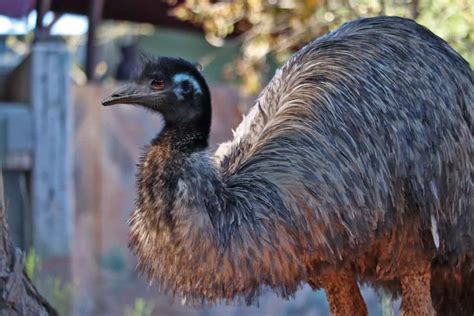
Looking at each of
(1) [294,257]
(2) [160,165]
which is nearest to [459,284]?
(1) [294,257]

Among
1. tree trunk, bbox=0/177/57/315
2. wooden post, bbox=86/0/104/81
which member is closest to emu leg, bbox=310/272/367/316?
tree trunk, bbox=0/177/57/315

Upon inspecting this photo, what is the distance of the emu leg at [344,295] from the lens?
4512 millimetres

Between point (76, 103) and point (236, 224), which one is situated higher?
point (76, 103)

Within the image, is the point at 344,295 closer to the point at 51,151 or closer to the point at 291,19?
the point at 51,151

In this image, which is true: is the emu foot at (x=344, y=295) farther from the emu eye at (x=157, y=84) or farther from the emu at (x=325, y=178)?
the emu eye at (x=157, y=84)

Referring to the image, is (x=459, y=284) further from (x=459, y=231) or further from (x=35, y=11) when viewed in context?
(x=35, y=11)

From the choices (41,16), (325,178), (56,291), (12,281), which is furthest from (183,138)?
(41,16)

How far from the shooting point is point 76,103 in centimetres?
860

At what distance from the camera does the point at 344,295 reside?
4.55 meters

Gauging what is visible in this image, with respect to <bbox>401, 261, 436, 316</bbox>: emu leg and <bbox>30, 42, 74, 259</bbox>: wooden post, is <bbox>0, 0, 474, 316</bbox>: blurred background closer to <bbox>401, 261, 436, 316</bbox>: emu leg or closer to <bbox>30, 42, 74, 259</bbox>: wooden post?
<bbox>30, 42, 74, 259</bbox>: wooden post

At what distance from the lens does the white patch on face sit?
3.94m

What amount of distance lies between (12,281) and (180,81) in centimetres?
87

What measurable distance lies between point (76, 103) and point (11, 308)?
4.99 metres

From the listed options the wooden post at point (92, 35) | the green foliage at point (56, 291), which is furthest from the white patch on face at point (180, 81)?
the wooden post at point (92, 35)
